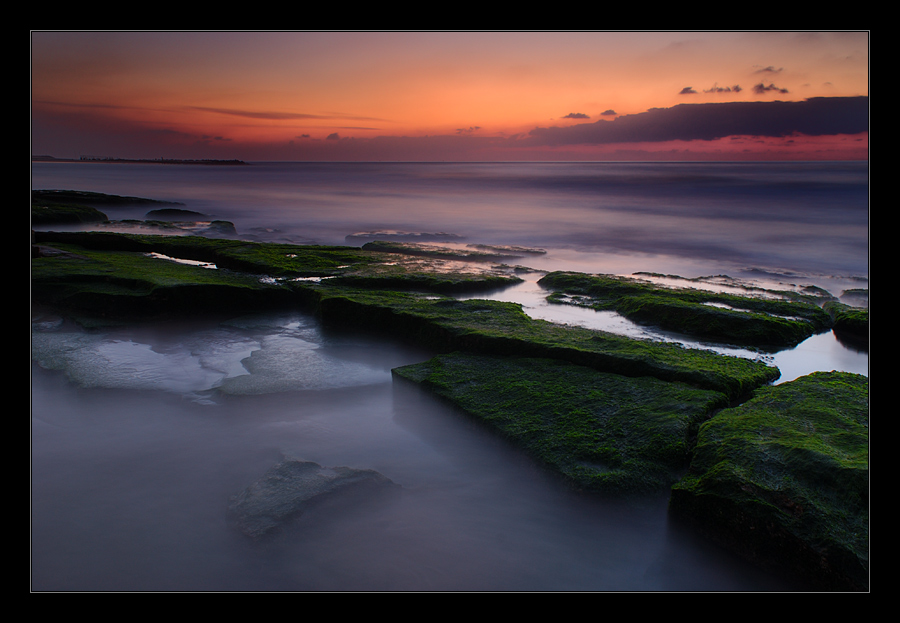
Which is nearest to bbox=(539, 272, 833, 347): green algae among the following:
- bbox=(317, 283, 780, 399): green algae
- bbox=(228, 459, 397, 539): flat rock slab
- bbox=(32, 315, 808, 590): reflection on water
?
bbox=(317, 283, 780, 399): green algae

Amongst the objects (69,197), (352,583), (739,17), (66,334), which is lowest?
(352,583)

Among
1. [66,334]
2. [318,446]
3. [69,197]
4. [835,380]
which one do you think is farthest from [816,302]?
[69,197]

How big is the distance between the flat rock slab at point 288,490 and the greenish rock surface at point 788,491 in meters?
2.05

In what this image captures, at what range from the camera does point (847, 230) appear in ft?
62.8

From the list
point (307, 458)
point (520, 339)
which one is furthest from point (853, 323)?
point (307, 458)

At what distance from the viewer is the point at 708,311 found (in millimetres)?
6770

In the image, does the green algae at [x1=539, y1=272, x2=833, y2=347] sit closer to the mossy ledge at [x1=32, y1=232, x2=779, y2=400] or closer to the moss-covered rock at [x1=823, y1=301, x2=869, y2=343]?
the moss-covered rock at [x1=823, y1=301, x2=869, y2=343]

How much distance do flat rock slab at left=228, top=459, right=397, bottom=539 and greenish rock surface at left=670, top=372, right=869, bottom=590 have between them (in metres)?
2.05

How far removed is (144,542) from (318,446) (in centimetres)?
132

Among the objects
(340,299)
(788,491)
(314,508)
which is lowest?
(314,508)

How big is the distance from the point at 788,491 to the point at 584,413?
4.72 ft

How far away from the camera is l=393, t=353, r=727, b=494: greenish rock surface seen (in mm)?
3359

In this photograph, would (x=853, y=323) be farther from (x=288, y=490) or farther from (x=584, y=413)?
(x=288, y=490)

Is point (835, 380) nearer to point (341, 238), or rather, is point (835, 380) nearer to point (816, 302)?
point (816, 302)
